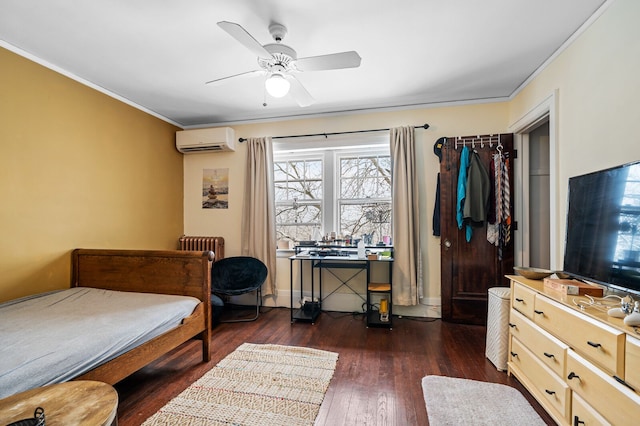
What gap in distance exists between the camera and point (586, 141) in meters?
1.97

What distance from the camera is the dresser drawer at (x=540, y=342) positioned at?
1.56 metres

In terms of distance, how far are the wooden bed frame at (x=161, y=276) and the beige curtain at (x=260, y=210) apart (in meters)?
1.35

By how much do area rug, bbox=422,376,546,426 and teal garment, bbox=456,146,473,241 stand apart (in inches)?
65.3

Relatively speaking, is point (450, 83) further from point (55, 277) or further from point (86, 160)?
point (55, 277)

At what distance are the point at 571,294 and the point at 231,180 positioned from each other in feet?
12.4

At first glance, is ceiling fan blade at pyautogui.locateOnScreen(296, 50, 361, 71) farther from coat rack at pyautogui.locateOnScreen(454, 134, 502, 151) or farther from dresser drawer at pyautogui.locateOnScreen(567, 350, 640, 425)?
dresser drawer at pyautogui.locateOnScreen(567, 350, 640, 425)

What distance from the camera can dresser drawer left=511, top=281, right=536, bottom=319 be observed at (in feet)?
6.23

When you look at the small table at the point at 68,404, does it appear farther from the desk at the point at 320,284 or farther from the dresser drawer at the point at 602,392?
the desk at the point at 320,284

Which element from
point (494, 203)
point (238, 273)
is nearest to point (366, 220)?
point (494, 203)

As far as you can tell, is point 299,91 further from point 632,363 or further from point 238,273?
point 632,363

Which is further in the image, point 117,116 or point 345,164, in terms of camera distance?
point 345,164

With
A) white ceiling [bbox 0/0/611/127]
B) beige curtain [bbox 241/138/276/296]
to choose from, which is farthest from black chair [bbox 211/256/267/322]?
white ceiling [bbox 0/0/611/127]

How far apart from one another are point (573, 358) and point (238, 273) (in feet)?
10.7

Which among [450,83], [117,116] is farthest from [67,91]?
[450,83]
